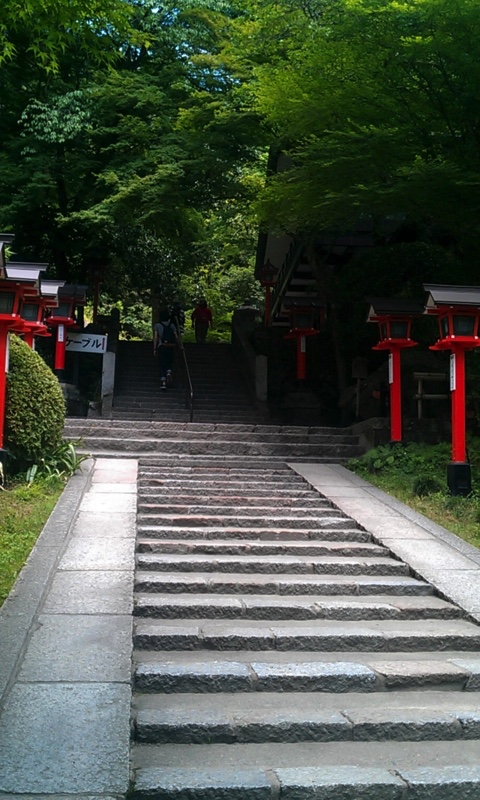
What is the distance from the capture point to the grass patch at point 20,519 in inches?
248

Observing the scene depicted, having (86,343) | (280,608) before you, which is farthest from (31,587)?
(86,343)

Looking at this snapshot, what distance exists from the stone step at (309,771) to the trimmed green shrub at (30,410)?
602 centimetres

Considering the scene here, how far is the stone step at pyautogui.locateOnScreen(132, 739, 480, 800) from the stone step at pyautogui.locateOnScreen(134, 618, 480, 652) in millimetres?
1195

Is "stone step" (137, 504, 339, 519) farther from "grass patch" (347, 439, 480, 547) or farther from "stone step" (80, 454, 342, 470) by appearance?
"stone step" (80, 454, 342, 470)

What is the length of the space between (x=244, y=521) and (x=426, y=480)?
283 cm

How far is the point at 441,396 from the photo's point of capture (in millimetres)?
12570

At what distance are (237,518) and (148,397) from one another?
921 centimetres

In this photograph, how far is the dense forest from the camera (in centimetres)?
1028

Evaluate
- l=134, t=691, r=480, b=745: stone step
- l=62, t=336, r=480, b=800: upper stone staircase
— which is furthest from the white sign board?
l=134, t=691, r=480, b=745: stone step

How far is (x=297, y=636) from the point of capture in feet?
18.2

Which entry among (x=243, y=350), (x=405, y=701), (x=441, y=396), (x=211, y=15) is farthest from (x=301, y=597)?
(x=211, y=15)

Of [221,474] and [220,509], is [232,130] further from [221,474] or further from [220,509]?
[220,509]

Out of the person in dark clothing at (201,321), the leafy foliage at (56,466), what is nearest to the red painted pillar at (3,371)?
the leafy foliage at (56,466)

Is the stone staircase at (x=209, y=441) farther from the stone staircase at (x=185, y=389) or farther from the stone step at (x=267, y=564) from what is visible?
the stone step at (x=267, y=564)
